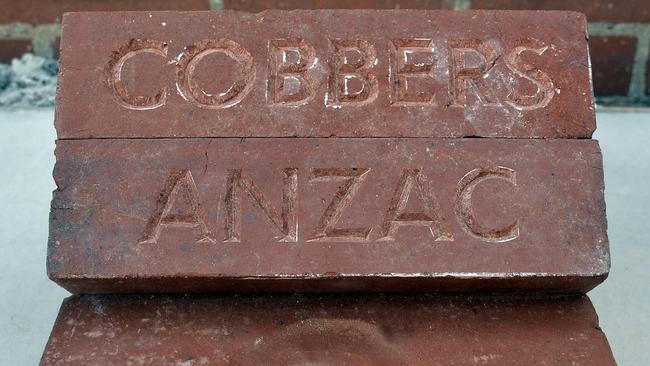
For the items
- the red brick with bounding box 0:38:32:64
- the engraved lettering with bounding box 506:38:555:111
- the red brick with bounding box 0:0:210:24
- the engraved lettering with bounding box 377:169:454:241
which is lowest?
the engraved lettering with bounding box 377:169:454:241

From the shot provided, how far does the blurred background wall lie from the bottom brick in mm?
773

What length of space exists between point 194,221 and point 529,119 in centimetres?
48

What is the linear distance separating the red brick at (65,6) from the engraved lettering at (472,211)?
2.71 feet

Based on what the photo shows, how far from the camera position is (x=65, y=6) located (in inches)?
64.7

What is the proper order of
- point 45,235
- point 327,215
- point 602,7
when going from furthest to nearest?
1. point 602,7
2. point 45,235
3. point 327,215

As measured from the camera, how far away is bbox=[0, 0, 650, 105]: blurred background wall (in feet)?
5.33

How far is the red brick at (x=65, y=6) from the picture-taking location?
5.37 ft

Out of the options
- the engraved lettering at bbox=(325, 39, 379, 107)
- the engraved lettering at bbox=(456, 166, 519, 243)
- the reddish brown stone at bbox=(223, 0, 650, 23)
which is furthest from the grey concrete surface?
the engraved lettering at bbox=(325, 39, 379, 107)

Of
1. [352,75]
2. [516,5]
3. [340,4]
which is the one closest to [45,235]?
[352,75]

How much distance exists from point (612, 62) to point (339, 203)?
0.92 m

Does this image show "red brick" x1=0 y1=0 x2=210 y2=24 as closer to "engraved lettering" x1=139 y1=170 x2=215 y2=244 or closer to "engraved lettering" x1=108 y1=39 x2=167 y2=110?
"engraved lettering" x1=108 y1=39 x2=167 y2=110

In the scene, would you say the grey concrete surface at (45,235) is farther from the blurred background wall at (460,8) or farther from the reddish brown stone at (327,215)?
the reddish brown stone at (327,215)

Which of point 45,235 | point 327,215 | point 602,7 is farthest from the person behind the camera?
point 602,7

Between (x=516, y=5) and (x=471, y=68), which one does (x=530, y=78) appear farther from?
(x=516, y=5)
